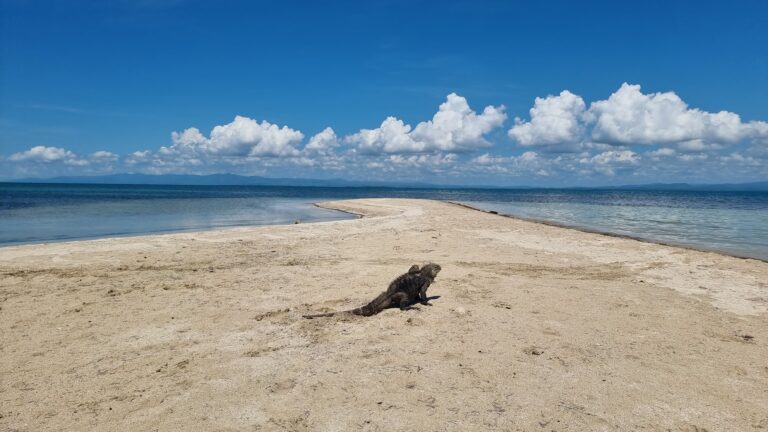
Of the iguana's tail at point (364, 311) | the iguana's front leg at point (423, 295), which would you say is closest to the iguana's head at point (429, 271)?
the iguana's front leg at point (423, 295)

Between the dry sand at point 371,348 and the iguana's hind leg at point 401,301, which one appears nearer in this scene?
the dry sand at point 371,348

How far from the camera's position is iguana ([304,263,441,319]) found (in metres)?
8.70

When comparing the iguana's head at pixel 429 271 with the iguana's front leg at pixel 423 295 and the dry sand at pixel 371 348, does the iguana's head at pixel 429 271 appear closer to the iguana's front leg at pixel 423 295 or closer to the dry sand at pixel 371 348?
the iguana's front leg at pixel 423 295

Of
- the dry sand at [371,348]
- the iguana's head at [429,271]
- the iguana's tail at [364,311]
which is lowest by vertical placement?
the dry sand at [371,348]

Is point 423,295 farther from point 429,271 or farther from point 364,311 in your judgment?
point 364,311

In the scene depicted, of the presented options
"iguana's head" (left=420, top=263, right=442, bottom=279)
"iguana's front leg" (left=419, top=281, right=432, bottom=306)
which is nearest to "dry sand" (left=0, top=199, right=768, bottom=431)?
"iguana's front leg" (left=419, top=281, right=432, bottom=306)

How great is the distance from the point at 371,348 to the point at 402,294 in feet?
7.11

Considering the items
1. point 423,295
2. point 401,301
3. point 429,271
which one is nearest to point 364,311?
point 401,301

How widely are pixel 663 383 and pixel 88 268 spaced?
1391 cm

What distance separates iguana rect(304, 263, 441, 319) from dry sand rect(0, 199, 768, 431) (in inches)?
11.0

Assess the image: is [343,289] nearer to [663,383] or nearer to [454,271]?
[454,271]

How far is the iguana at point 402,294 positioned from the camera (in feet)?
28.5

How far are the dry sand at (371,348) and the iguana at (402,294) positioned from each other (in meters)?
0.28

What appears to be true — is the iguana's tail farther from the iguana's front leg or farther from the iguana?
the iguana's front leg
